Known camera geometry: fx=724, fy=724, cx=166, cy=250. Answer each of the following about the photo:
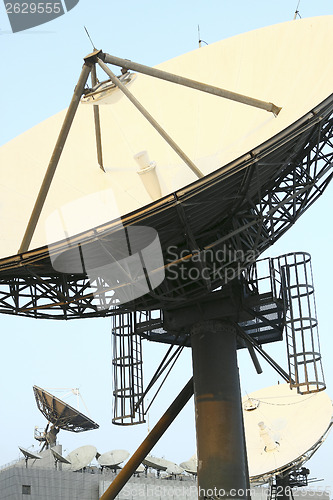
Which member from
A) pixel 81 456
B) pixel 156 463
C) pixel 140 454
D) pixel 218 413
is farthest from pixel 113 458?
pixel 218 413

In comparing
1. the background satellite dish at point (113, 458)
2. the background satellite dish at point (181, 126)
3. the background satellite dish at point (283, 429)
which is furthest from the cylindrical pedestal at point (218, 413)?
the background satellite dish at point (113, 458)

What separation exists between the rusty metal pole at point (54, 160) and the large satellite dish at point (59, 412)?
36334 mm

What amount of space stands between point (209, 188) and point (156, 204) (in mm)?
1318

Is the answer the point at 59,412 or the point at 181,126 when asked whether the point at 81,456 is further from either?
the point at 181,126

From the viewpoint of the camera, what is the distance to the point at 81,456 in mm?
58625

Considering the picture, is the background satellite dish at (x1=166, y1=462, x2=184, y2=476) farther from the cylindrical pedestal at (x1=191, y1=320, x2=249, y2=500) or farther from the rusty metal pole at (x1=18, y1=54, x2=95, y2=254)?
the rusty metal pole at (x1=18, y1=54, x2=95, y2=254)

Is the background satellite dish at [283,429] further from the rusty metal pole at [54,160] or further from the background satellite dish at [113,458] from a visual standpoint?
the background satellite dish at [113,458]

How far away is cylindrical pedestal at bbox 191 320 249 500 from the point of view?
70.7 feet

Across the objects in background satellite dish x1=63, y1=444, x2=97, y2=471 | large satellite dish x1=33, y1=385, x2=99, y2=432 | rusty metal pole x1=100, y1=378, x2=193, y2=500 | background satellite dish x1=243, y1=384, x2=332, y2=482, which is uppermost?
large satellite dish x1=33, y1=385, x2=99, y2=432

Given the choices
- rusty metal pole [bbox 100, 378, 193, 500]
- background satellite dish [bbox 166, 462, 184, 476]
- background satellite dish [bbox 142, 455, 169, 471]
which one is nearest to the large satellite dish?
background satellite dish [bbox 142, 455, 169, 471]

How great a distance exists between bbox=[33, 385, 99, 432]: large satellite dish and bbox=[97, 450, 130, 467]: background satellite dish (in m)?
5.23

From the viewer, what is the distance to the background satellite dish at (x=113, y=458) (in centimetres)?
6050

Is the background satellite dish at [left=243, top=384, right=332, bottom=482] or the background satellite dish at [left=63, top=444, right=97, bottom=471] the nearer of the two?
the background satellite dish at [left=243, top=384, right=332, bottom=482]

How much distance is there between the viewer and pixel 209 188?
17219 millimetres
